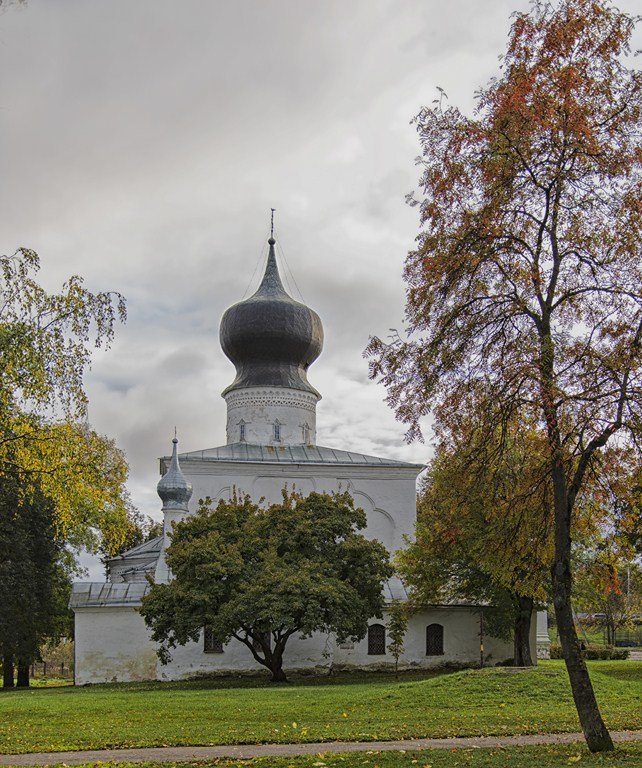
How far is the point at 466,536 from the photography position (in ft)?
77.6

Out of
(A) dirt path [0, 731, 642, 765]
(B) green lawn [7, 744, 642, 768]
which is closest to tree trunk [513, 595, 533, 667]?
(A) dirt path [0, 731, 642, 765]

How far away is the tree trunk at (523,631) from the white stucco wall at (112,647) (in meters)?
11.6

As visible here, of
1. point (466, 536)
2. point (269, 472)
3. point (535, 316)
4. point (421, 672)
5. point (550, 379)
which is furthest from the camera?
point (269, 472)

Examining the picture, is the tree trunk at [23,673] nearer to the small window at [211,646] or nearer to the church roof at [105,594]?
the church roof at [105,594]

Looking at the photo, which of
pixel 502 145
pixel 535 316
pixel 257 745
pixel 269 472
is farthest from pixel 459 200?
pixel 269 472

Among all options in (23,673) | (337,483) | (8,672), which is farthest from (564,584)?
(23,673)

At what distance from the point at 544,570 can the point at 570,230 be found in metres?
15.5

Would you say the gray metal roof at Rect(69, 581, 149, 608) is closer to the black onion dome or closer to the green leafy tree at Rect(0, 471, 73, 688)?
the green leafy tree at Rect(0, 471, 73, 688)

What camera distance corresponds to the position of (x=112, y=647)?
27.8m

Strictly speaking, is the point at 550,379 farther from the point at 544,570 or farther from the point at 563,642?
the point at 544,570

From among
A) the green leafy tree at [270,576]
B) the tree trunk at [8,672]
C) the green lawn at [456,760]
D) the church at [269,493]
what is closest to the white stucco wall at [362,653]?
the church at [269,493]

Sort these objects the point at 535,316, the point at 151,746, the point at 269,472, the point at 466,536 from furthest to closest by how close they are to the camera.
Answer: the point at 269,472 → the point at 466,536 → the point at 151,746 → the point at 535,316

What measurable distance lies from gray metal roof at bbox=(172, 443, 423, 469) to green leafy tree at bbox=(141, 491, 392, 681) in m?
8.23

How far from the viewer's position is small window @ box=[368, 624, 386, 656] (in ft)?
95.9
